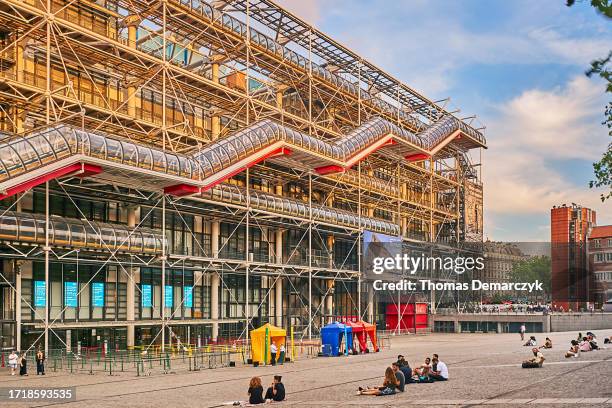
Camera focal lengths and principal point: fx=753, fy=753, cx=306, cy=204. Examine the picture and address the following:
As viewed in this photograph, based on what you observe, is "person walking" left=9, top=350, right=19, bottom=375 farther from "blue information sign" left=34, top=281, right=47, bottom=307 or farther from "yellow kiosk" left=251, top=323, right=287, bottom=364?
"yellow kiosk" left=251, top=323, right=287, bottom=364

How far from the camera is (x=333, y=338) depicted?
3947 centimetres

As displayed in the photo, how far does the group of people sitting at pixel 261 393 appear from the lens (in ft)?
66.8

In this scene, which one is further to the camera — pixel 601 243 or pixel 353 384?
pixel 601 243

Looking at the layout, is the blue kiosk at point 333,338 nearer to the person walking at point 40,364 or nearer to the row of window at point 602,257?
the person walking at point 40,364

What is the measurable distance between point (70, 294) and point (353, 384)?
19159 millimetres

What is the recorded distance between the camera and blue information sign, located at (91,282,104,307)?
40.1m

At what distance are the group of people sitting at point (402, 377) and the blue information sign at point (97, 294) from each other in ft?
67.8

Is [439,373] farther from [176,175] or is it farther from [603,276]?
[603,276]

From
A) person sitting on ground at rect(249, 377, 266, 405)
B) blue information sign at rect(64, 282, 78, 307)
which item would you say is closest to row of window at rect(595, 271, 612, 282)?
blue information sign at rect(64, 282, 78, 307)

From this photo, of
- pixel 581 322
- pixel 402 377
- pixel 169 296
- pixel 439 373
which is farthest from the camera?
pixel 581 322

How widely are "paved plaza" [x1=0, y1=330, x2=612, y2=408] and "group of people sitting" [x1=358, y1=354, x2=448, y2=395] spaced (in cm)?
34

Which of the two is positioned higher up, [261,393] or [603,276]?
[603,276]

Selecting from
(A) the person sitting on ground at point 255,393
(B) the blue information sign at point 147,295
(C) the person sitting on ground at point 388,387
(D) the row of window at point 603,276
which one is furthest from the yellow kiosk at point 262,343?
(D) the row of window at point 603,276

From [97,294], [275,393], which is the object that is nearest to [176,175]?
[97,294]
